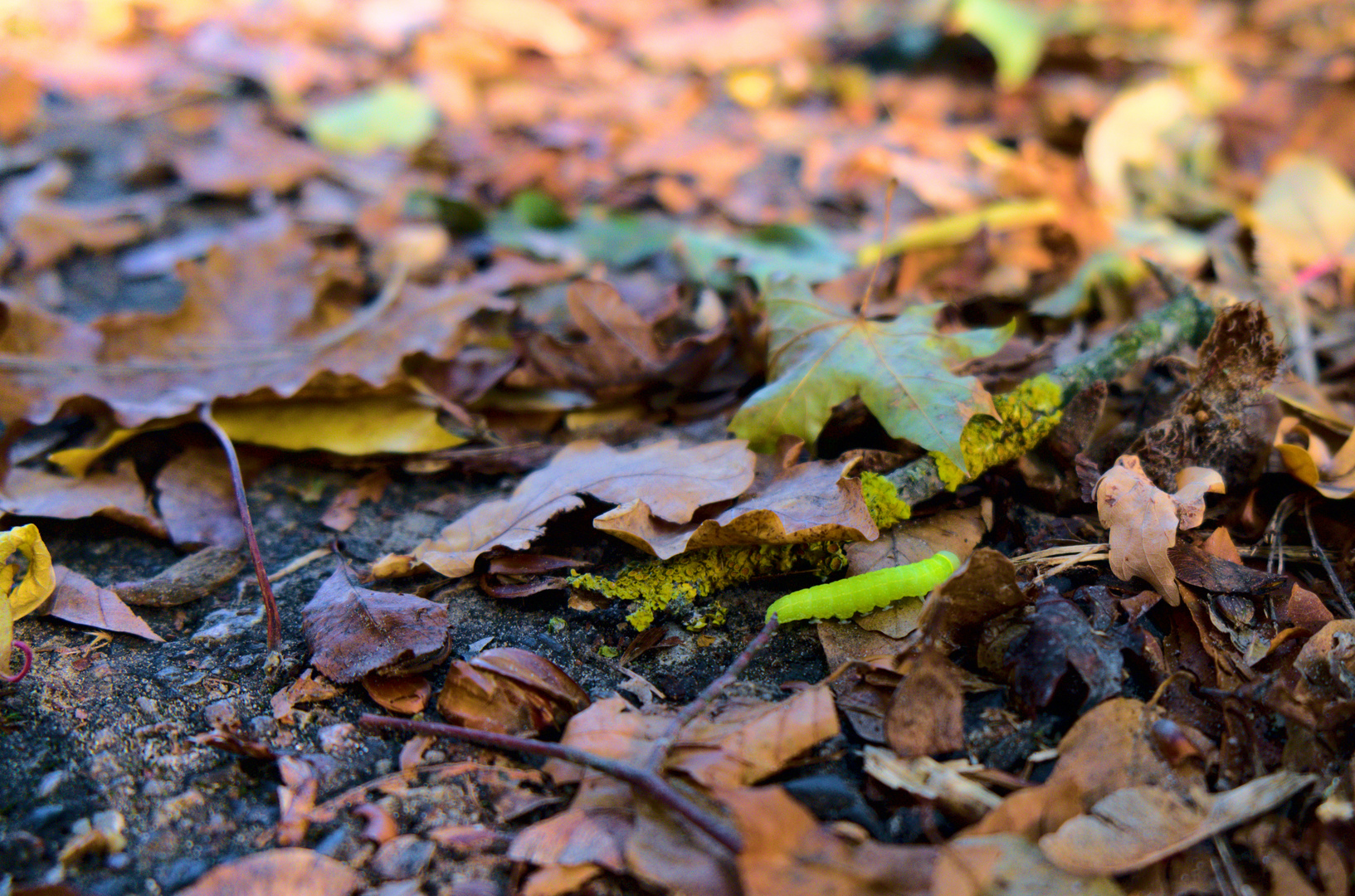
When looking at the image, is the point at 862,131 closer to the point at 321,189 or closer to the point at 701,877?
the point at 321,189

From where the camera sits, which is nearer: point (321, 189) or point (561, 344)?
point (561, 344)

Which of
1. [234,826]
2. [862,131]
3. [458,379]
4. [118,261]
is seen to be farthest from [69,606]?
[862,131]

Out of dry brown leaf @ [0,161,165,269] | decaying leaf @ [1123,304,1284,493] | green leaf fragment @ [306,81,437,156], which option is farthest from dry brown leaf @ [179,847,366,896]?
green leaf fragment @ [306,81,437,156]

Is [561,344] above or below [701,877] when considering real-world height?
above

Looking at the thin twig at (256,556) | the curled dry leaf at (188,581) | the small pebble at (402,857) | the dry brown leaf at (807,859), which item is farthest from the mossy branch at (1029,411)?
the curled dry leaf at (188,581)

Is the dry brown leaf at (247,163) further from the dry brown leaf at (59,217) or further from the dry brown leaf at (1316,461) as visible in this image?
the dry brown leaf at (1316,461)

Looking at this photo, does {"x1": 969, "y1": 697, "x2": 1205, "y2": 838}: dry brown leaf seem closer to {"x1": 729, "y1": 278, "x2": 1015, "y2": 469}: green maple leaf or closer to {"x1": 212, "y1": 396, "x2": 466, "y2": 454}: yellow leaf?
{"x1": 729, "y1": 278, "x2": 1015, "y2": 469}: green maple leaf

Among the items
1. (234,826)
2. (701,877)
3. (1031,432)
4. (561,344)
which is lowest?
(234,826)

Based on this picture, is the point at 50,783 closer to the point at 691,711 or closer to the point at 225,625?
the point at 225,625
